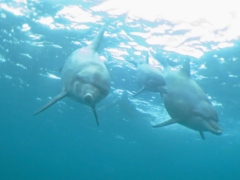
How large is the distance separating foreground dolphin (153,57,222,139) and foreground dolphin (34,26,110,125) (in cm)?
152

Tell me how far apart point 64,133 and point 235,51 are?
4172 centimetres

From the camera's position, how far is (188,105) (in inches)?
201

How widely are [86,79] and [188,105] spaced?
194 cm

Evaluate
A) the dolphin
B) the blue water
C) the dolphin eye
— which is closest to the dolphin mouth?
the dolphin eye

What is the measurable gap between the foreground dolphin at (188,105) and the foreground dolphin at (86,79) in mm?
1520

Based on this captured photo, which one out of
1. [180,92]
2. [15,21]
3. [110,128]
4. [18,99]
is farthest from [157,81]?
[110,128]

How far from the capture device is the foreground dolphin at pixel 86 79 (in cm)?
438

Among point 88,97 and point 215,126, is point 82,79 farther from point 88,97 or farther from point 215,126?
point 215,126

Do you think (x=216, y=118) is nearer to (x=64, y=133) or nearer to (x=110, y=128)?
(x=110, y=128)

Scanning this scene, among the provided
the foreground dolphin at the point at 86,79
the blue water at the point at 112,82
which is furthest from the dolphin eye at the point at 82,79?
the blue water at the point at 112,82

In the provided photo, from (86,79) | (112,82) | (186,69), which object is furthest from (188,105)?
(112,82)

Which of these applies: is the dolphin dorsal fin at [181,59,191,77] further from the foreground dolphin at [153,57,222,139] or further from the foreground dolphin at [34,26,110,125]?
the foreground dolphin at [34,26,110,125]

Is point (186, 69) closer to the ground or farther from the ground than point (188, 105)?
farther from the ground

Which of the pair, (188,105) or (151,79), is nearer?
(188,105)
